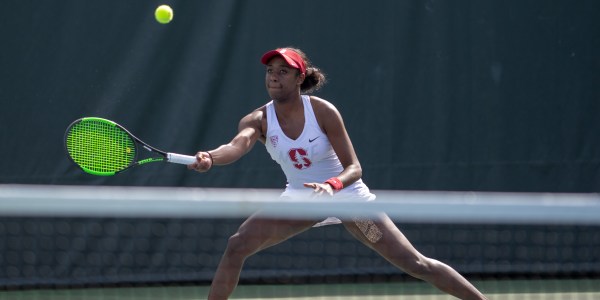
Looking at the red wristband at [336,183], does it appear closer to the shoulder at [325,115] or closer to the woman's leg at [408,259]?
the woman's leg at [408,259]

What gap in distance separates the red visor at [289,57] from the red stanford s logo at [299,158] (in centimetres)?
32

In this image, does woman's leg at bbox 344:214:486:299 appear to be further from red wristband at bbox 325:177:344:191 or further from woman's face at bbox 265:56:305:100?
woman's face at bbox 265:56:305:100

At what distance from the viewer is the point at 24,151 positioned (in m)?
5.28

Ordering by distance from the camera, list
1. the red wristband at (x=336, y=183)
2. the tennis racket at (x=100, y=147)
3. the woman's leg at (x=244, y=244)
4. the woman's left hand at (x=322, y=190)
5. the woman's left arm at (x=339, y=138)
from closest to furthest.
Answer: the woman's left hand at (x=322, y=190), the red wristband at (x=336, y=183), the woman's leg at (x=244, y=244), the woman's left arm at (x=339, y=138), the tennis racket at (x=100, y=147)

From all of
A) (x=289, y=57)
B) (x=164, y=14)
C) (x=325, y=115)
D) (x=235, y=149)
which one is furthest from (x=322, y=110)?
(x=164, y=14)

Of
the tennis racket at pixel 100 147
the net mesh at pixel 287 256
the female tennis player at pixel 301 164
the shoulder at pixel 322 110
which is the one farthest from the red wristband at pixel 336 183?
the net mesh at pixel 287 256

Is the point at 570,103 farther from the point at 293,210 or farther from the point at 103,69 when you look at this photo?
the point at 293,210

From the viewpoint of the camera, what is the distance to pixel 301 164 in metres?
3.90

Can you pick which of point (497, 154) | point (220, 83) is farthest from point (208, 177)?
point (497, 154)

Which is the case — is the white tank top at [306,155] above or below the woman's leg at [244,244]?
above

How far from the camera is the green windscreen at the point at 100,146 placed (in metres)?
3.90

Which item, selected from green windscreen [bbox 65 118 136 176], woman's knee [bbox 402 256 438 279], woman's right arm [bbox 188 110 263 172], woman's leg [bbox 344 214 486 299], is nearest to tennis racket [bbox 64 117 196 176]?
green windscreen [bbox 65 118 136 176]

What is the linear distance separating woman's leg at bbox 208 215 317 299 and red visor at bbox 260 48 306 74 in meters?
0.60

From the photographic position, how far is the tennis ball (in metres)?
4.95
